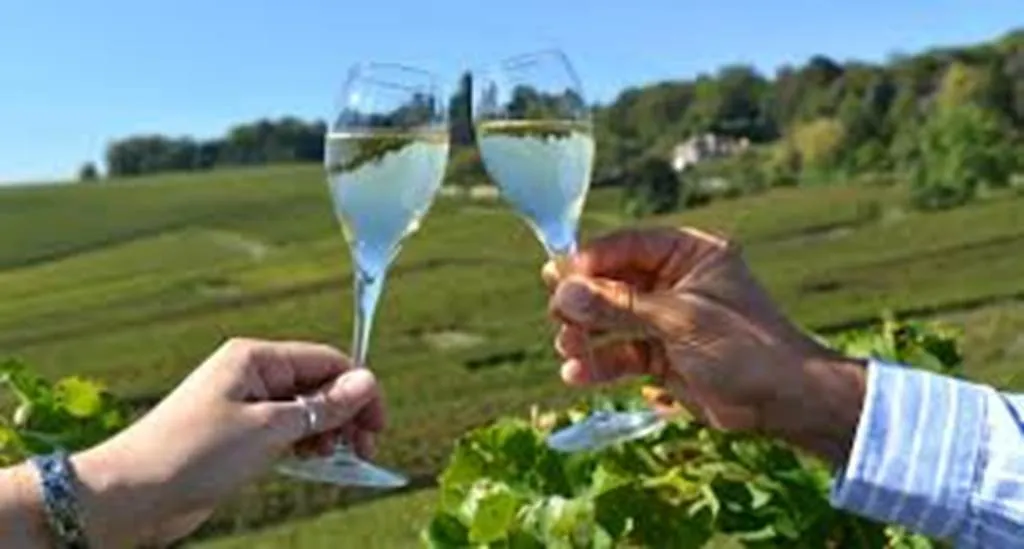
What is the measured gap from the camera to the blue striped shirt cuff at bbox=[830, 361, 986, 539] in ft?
6.88

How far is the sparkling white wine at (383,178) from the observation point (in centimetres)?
227

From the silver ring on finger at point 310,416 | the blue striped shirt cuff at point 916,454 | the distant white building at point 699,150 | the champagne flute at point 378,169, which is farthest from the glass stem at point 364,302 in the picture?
the distant white building at point 699,150

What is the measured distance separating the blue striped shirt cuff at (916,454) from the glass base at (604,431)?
409mm

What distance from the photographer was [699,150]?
93.4m

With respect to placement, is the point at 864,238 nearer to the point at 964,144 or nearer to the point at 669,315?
the point at 964,144

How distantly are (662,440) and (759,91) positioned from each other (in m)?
102

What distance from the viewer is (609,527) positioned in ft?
9.50

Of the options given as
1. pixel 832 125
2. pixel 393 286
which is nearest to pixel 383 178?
pixel 393 286

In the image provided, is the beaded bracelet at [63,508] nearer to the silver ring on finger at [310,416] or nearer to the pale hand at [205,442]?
the pale hand at [205,442]

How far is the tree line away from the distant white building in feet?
1.59

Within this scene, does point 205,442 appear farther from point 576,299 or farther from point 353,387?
point 576,299

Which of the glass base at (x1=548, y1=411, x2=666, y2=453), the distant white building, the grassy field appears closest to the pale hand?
the glass base at (x1=548, y1=411, x2=666, y2=453)

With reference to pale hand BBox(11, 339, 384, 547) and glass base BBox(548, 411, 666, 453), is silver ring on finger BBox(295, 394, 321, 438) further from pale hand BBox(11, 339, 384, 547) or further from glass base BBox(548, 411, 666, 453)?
glass base BBox(548, 411, 666, 453)

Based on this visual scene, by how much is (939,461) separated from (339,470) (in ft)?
2.25
